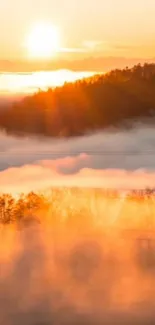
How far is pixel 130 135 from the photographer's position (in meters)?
162

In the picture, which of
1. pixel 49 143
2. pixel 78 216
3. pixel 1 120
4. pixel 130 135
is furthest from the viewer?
pixel 130 135

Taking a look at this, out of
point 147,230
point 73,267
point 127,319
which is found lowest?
point 127,319

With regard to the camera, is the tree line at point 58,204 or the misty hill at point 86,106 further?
the misty hill at point 86,106

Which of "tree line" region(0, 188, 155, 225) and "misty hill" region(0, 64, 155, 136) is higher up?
"misty hill" region(0, 64, 155, 136)

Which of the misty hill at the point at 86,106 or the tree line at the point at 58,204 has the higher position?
the misty hill at the point at 86,106

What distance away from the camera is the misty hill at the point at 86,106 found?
142 meters

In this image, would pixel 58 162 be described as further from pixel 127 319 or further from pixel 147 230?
pixel 127 319

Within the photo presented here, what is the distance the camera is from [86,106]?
509 ft

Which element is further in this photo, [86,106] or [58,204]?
[86,106]

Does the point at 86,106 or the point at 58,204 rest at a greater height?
the point at 86,106

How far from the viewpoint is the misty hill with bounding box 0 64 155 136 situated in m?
142

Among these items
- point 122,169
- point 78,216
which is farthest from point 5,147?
point 78,216

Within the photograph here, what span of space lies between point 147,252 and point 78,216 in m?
35.3

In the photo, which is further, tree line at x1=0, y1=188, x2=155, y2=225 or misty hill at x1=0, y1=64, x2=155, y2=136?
misty hill at x1=0, y1=64, x2=155, y2=136
